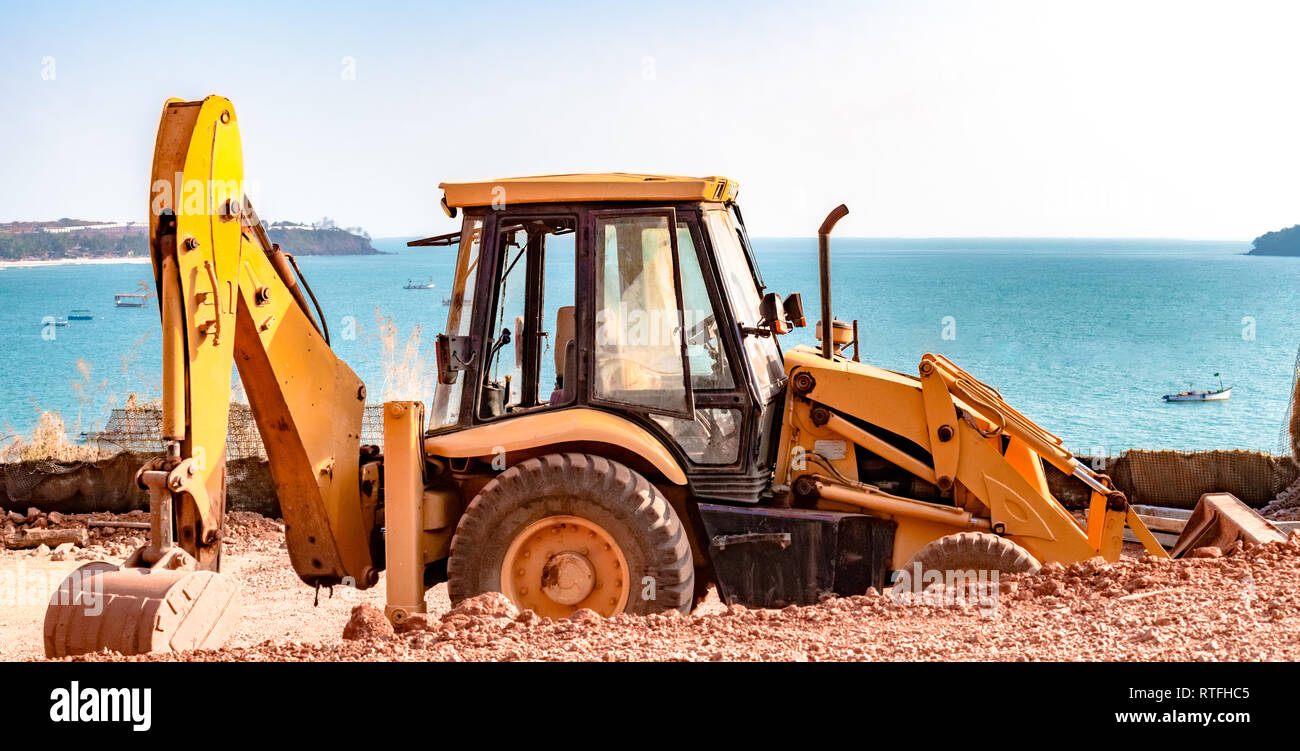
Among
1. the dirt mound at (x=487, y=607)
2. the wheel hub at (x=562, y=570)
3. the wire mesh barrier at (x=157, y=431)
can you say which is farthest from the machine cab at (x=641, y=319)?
the wire mesh barrier at (x=157, y=431)

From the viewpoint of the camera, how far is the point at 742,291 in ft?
21.9

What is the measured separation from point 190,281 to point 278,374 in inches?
30.4

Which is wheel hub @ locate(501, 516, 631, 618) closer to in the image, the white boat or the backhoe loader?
the backhoe loader

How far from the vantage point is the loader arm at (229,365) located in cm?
579

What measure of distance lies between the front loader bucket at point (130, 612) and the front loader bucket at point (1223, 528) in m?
5.30

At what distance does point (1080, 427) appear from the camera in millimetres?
29797

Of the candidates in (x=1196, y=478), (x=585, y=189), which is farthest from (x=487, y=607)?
(x=1196, y=478)

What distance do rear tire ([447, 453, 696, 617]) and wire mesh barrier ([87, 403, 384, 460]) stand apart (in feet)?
19.2

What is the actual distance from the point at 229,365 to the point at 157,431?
7200 millimetres

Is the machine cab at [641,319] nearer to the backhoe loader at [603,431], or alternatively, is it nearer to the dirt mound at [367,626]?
the backhoe loader at [603,431]

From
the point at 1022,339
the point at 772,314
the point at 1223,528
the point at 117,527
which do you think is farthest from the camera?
the point at 1022,339

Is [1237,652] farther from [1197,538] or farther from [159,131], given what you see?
[159,131]

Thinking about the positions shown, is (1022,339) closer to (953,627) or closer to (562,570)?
(562,570)
